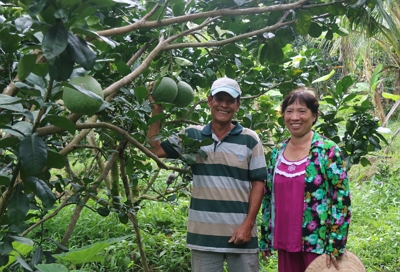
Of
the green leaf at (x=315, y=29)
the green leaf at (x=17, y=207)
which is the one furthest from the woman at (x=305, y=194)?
the green leaf at (x=17, y=207)

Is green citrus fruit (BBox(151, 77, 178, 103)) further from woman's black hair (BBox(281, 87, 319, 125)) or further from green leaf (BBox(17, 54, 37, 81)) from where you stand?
green leaf (BBox(17, 54, 37, 81))

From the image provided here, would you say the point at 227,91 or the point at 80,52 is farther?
the point at 227,91

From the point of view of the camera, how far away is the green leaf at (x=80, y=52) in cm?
91

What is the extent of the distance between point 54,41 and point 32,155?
0.29 meters

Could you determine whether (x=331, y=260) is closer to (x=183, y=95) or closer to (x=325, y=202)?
(x=325, y=202)

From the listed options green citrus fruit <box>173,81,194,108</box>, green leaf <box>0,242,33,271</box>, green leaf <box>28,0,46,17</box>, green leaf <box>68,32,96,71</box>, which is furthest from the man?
green leaf <box>28,0,46,17</box>

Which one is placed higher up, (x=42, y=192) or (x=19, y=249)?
(x=42, y=192)

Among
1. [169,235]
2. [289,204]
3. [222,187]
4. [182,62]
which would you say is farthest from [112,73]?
[169,235]

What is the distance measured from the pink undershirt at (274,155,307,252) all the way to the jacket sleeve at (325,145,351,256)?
11 cm

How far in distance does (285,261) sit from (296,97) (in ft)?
2.26

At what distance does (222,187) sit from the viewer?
6.15 feet

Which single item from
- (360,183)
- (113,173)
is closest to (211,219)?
(113,173)

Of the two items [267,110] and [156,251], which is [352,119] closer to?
[267,110]

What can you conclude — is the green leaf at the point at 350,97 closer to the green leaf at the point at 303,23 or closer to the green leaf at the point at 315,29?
the green leaf at the point at 315,29
